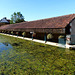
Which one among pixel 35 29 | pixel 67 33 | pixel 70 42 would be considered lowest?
pixel 70 42

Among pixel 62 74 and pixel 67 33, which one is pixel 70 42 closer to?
pixel 67 33

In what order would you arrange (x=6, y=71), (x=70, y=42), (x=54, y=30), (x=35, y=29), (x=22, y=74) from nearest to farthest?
(x=22, y=74) → (x=6, y=71) → (x=70, y=42) → (x=54, y=30) → (x=35, y=29)

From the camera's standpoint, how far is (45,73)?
368cm

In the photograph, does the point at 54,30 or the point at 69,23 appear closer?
the point at 69,23

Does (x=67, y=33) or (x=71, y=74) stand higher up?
(x=67, y=33)

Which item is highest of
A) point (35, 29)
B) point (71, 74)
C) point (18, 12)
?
point (18, 12)

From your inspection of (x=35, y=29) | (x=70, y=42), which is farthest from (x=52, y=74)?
(x=35, y=29)

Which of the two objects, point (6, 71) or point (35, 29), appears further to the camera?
point (35, 29)

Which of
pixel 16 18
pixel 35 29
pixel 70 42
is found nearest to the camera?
pixel 70 42

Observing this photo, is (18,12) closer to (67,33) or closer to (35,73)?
(67,33)

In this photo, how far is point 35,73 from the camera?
3.67 meters

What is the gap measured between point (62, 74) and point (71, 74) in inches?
17.8

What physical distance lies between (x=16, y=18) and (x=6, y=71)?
56.2 meters

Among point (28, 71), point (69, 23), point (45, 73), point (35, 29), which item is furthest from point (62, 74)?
point (35, 29)
